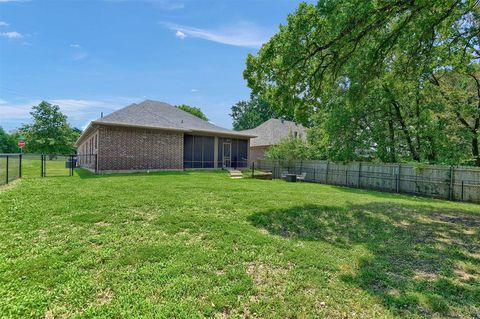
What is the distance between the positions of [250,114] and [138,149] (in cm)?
3476

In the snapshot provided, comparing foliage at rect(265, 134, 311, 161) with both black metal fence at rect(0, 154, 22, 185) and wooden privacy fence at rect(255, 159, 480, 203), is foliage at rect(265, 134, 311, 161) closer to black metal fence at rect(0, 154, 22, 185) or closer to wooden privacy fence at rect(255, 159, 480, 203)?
wooden privacy fence at rect(255, 159, 480, 203)

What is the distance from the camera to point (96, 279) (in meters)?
3.19

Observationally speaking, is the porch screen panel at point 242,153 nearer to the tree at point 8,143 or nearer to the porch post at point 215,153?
the porch post at point 215,153

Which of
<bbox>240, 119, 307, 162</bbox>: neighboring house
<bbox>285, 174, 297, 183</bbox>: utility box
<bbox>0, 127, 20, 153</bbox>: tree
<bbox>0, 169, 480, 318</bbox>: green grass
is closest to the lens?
<bbox>0, 169, 480, 318</bbox>: green grass

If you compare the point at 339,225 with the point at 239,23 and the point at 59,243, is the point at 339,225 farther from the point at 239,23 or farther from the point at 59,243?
the point at 239,23

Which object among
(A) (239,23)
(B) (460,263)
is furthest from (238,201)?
(A) (239,23)

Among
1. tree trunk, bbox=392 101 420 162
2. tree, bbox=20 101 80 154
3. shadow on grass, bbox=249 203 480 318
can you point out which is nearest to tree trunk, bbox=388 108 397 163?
tree trunk, bbox=392 101 420 162

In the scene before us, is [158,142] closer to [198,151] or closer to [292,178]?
[198,151]

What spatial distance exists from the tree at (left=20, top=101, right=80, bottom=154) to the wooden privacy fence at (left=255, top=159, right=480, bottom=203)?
1548 inches

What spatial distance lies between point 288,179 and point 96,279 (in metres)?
15.1

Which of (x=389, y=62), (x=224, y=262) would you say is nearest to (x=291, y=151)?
(x=389, y=62)

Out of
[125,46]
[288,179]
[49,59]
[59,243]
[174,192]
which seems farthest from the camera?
[49,59]

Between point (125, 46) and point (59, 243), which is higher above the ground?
point (125, 46)

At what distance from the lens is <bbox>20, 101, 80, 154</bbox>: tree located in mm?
41250
